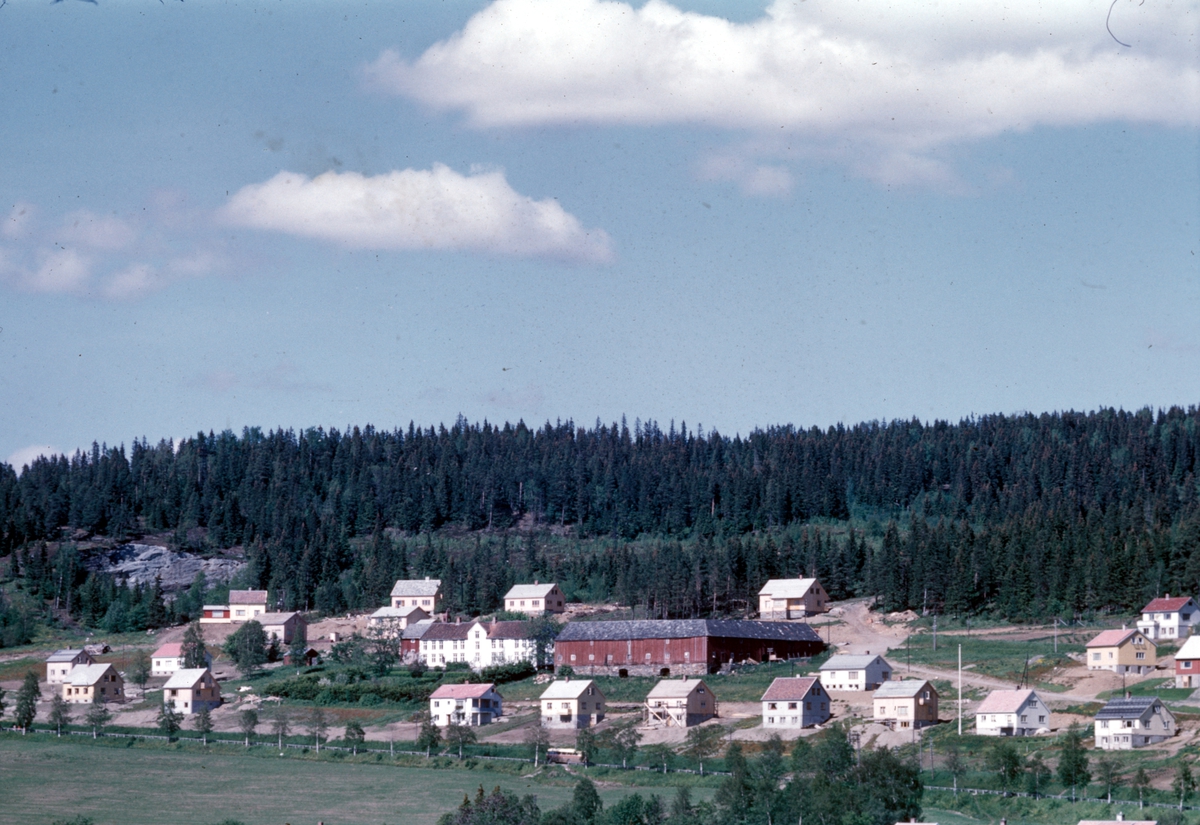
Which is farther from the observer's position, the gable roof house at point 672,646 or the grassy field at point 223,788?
the gable roof house at point 672,646

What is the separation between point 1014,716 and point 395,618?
2761 inches

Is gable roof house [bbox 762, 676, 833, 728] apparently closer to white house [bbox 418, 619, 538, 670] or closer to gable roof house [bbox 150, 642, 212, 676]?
white house [bbox 418, 619, 538, 670]

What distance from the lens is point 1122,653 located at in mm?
104125

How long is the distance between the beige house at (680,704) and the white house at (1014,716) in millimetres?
18199

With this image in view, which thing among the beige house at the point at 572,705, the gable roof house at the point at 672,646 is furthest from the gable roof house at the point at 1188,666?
the beige house at the point at 572,705

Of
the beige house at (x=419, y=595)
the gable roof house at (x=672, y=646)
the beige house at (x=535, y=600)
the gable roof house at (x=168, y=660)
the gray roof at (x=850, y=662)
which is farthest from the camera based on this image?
the beige house at (x=419, y=595)

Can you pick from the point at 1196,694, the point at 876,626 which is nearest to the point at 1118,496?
the point at 876,626

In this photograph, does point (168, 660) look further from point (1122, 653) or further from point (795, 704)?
point (1122, 653)

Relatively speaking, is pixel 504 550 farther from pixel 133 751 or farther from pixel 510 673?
pixel 133 751

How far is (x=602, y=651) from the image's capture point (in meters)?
126

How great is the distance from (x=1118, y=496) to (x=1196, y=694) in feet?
297

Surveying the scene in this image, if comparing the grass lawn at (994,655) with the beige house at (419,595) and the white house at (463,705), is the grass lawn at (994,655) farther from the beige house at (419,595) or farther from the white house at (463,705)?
the beige house at (419,595)

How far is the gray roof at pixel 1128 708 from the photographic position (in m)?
84.2

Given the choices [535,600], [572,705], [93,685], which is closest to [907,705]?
[572,705]
